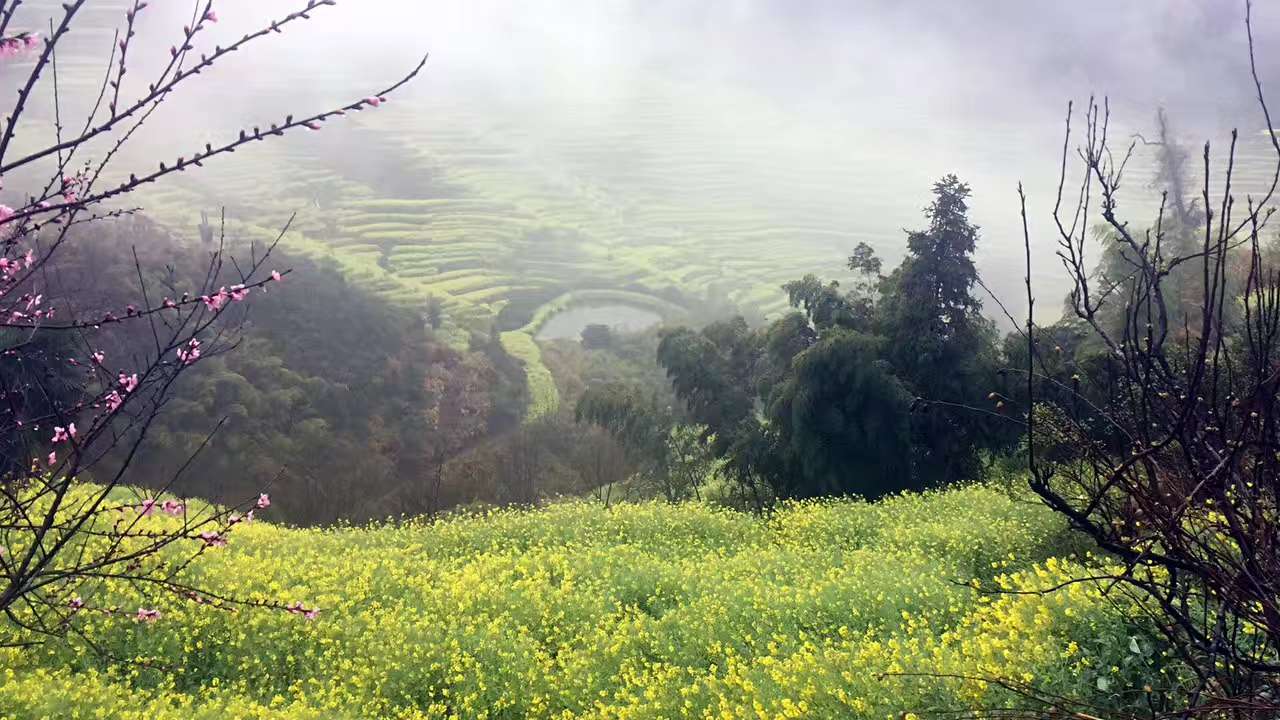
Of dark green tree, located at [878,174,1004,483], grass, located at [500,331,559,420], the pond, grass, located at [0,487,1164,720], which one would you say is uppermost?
dark green tree, located at [878,174,1004,483]

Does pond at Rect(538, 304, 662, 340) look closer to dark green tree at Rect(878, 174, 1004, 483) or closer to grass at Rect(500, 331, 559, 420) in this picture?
grass at Rect(500, 331, 559, 420)

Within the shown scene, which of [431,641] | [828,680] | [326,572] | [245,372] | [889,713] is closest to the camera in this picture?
[889,713]

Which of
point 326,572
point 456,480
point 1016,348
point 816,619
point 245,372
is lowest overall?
point 456,480

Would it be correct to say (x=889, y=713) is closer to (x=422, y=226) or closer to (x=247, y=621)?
(x=247, y=621)

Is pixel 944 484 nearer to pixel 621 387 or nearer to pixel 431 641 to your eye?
pixel 621 387

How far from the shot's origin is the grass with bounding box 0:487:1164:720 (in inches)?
250

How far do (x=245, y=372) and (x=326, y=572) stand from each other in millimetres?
26348

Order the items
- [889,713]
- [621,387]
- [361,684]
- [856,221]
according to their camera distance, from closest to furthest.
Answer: [889,713], [361,684], [621,387], [856,221]

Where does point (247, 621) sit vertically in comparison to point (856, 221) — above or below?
below

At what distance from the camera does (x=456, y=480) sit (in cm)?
3086

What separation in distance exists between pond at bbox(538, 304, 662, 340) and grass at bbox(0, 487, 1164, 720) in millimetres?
52416

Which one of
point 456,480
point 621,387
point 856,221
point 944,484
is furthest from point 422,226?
point 944,484

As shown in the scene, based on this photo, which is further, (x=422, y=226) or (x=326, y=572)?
(x=422, y=226)

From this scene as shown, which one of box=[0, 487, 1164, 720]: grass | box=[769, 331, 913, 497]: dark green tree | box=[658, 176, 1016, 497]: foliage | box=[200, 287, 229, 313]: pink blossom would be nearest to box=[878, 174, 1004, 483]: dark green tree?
box=[658, 176, 1016, 497]: foliage
